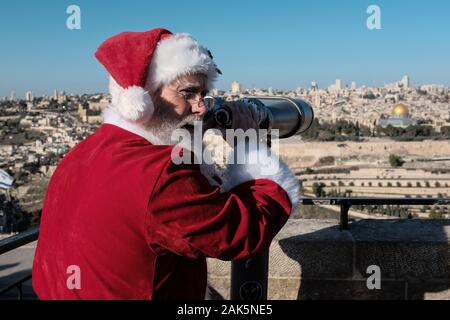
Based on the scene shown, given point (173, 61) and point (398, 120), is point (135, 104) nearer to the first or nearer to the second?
point (173, 61)

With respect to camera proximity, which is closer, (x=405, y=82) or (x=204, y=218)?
(x=204, y=218)

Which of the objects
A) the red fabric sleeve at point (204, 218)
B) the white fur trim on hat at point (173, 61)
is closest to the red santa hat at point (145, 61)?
the white fur trim on hat at point (173, 61)

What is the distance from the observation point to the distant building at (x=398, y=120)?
5850 cm

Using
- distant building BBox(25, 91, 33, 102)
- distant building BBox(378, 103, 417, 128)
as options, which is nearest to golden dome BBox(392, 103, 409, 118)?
distant building BBox(378, 103, 417, 128)

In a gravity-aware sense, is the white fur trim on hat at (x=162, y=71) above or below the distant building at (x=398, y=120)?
above

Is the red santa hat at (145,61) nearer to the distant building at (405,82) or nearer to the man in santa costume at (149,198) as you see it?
the man in santa costume at (149,198)

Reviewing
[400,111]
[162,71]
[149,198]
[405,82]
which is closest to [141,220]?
[149,198]

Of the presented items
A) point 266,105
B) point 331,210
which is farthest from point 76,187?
point 331,210

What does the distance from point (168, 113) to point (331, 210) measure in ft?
59.5

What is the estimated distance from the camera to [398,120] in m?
59.5

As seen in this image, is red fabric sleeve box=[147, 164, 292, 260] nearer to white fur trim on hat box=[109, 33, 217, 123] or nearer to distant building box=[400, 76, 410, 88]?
white fur trim on hat box=[109, 33, 217, 123]

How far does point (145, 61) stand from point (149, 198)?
332 mm

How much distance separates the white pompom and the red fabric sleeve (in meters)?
0.15

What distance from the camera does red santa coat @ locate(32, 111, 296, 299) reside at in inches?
41.0
